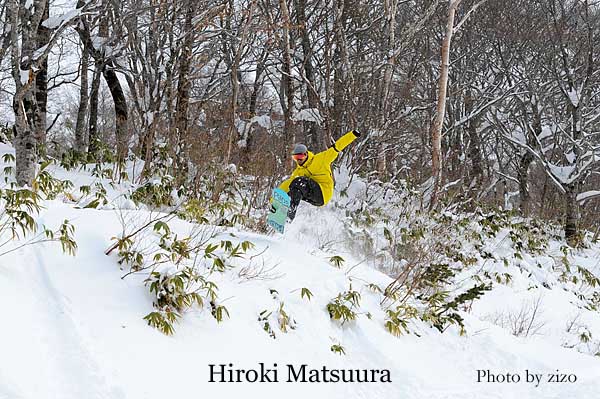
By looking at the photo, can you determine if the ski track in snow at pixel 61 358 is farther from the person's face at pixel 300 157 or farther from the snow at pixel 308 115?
the snow at pixel 308 115

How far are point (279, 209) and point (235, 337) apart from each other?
265 cm

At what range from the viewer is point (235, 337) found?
10.8 feet

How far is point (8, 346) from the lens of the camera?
224 centimetres

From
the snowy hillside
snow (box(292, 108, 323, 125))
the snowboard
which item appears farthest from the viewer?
snow (box(292, 108, 323, 125))

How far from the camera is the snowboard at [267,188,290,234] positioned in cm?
574

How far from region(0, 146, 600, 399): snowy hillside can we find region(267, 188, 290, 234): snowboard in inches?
32.3

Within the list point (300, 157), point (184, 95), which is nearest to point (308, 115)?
point (184, 95)

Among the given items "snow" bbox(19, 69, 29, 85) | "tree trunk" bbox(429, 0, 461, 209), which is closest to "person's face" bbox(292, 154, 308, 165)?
"snow" bbox(19, 69, 29, 85)

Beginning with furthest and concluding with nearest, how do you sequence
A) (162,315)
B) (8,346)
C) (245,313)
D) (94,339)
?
(245,313) → (162,315) → (94,339) → (8,346)

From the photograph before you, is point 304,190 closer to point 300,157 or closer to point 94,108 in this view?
point 300,157

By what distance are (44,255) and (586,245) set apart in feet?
37.2

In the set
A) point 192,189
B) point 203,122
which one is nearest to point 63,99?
point 203,122

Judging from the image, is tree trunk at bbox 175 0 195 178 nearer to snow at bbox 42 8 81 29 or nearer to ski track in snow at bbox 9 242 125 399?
snow at bbox 42 8 81 29

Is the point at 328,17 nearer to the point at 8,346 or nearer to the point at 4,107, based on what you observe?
the point at 8,346
